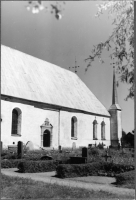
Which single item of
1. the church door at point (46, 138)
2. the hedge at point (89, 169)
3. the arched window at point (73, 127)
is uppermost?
the arched window at point (73, 127)

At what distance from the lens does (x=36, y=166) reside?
1170cm

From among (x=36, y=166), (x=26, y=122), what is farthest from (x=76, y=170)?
(x=26, y=122)

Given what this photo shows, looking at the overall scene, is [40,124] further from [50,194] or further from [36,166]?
[50,194]

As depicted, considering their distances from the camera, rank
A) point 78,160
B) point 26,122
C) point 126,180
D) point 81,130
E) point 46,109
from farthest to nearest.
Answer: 1. point 81,130
2. point 46,109
3. point 26,122
4. point 78,160
5. point 126,180

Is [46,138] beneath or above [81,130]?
beneath

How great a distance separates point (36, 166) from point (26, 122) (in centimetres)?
825

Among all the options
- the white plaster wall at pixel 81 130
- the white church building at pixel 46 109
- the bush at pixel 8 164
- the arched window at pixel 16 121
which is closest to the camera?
the bush at pixel 8 164

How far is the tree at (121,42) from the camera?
332 inches

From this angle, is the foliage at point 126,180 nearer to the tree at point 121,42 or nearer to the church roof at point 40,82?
the tree at point 121,42

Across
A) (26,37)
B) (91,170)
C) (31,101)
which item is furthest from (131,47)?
(31,101)

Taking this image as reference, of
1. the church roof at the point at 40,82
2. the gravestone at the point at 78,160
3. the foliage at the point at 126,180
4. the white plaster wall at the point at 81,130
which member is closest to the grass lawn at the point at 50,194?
the foliage at the point at 126,180

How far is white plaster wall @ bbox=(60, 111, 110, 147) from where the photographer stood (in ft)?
75.7

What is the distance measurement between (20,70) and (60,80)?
4793 millimetres

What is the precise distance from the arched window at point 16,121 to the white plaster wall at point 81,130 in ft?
15.3
